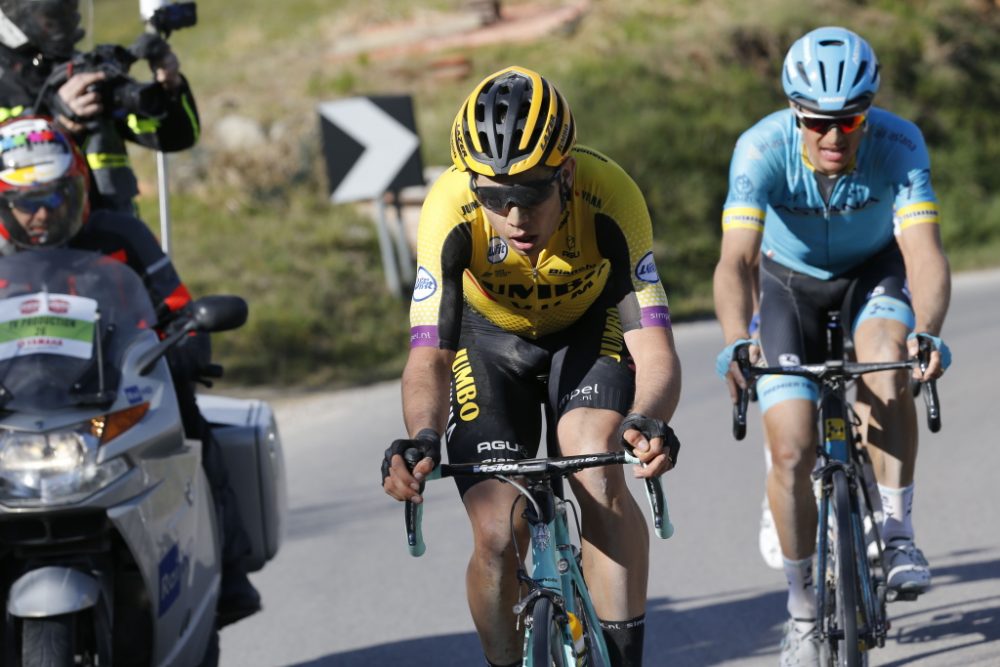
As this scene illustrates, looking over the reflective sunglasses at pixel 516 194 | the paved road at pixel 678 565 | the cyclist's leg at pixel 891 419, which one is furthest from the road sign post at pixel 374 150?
the reflective sunglasses at pixel 516 194

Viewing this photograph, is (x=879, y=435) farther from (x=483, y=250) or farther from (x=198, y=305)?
(x=198, y=305)

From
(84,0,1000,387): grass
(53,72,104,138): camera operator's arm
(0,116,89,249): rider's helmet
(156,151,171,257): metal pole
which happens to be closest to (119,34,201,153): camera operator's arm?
(53,72,104,138): camera operator's arm

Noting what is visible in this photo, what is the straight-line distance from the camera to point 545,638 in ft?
12.5

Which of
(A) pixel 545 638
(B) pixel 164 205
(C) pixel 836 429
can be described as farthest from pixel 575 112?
(A) pixel 545 638

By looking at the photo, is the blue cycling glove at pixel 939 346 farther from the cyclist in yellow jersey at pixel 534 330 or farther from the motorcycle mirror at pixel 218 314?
the motorcycle mirror at pixel 218 314

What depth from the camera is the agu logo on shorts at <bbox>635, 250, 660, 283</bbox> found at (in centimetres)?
461

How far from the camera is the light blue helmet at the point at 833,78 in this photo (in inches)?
220

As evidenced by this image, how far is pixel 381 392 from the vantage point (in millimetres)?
13188

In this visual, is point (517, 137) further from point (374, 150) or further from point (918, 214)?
point (374, 150)

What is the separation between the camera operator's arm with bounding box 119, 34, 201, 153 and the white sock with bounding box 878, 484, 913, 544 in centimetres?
347

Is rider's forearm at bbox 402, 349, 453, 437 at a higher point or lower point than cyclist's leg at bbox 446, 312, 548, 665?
higher

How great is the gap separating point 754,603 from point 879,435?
1.29m

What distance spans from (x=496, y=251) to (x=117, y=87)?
9.70 ft

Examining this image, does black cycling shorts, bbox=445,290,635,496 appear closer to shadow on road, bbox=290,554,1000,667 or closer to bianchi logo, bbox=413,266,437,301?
bianchi logo, bbox=413,266,437,301
